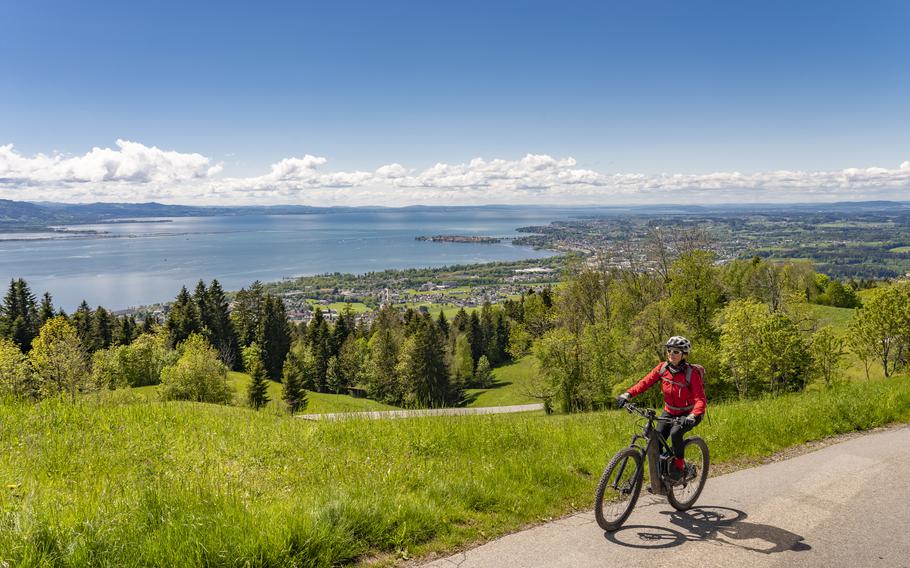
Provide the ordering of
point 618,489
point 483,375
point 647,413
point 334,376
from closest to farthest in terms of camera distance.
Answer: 1. point 618,489
2. point 647,413
3. point 334,376
4. point 483,375

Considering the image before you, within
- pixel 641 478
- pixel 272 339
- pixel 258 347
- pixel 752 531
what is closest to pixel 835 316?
pixel 752 531

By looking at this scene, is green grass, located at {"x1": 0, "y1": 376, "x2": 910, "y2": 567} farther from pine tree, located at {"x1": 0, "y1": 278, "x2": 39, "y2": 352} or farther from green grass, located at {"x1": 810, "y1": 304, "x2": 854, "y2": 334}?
pine tree, located at {"x1": 0, "y1": 278, "x2": 39, "y2": 352}

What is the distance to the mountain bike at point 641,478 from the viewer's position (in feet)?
18.8

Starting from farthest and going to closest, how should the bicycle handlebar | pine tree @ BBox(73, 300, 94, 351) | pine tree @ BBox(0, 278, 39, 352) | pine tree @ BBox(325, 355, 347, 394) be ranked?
pine tree @ BBox(325, 355, 347, 394)
pine tree @ BBox(73, 300, 94, 351)
pine tree @ BBox(0, 278, 39, 352)
the bicycle handlebar

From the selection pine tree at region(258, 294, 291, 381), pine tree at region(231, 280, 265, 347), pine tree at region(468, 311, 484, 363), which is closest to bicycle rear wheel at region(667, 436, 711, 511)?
pine tree at region(258, 294, 291, 381)

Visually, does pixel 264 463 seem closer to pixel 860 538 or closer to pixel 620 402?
pixel 620 402

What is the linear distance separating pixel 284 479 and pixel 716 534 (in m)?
5.39

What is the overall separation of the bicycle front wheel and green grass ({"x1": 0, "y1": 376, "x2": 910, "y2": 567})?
767mm

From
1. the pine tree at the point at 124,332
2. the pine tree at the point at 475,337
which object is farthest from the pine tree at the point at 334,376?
the pine tree at the point at 124,332

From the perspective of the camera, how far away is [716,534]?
5676mm

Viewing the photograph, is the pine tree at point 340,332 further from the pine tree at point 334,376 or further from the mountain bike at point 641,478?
the mountain bike at point 641,478

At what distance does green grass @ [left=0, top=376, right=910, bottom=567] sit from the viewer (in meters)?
4.29

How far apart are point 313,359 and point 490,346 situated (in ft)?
99.2

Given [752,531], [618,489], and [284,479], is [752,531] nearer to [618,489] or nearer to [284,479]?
[618,489]
